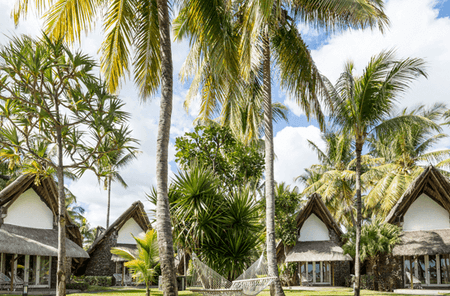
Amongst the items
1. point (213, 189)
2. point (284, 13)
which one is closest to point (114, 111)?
point (213, 189)

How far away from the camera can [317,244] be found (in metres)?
18.0

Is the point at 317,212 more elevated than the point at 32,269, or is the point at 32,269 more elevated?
the point at 317,212

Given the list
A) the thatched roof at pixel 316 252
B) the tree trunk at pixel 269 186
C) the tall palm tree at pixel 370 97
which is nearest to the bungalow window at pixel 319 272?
the thatched roof at pixel 316 252

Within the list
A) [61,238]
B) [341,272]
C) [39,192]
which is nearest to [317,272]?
[341,272]

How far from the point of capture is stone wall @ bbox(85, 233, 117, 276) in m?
18.1

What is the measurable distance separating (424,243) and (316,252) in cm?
446

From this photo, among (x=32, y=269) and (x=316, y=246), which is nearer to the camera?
(x=32, y=269)

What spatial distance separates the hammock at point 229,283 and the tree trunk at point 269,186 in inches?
13.0

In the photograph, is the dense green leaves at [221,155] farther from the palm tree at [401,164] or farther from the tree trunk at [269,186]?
the palm tree at [401,164]

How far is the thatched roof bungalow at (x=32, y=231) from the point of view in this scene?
13.4m

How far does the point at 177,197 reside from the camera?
9797mm

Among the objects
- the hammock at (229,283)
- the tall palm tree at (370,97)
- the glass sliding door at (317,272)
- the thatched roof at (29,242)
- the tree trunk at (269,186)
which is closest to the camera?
the hammock at (229,283)

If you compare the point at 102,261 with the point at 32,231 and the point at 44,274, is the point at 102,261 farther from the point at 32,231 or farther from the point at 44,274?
the point at 32,231

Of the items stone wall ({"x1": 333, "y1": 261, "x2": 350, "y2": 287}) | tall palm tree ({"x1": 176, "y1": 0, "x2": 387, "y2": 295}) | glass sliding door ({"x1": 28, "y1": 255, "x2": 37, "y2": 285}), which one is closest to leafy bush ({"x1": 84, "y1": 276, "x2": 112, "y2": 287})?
glass sliding door ({"x1": 28, "y1": 255, "x2": 37, "y2": 285})
